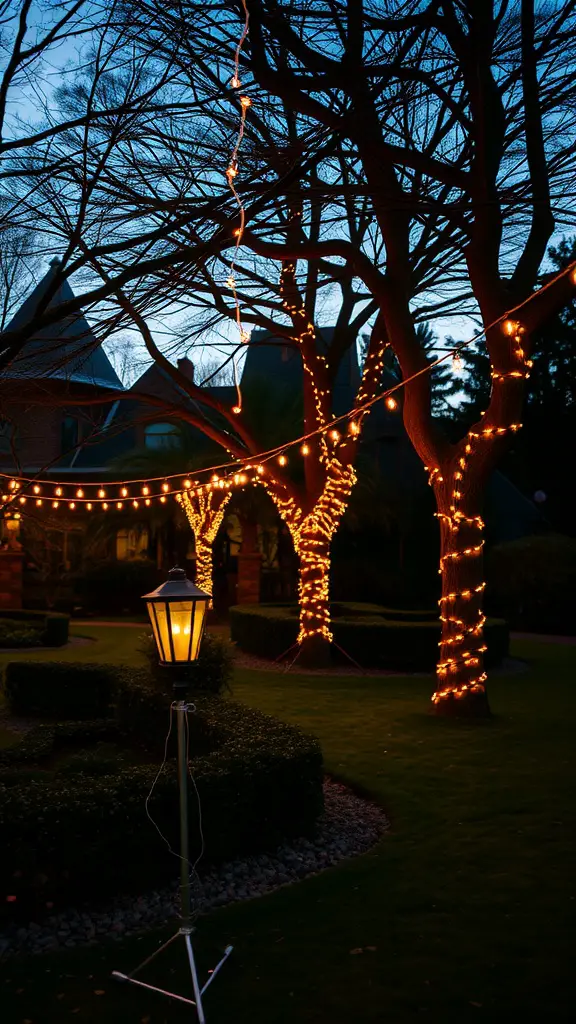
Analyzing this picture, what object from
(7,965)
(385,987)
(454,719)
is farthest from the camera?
(454,719)

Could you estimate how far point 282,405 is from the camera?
24.0 m

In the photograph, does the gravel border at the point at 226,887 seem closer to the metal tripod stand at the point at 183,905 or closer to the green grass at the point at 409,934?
the green grass at the point at 409,934

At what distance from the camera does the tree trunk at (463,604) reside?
9633 millimetres

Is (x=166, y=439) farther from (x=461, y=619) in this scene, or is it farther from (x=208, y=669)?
(x=208, y=669)

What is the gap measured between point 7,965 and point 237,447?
444 inches

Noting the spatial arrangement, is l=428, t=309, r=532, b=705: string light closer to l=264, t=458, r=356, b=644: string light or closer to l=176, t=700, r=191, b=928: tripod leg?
l=264, t=458, r=356, b=644: string light

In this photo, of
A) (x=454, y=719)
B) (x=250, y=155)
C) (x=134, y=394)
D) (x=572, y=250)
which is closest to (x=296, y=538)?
(x=134, y=394)

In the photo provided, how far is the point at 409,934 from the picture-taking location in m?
4.29

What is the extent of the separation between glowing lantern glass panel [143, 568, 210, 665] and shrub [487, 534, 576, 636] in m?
18.5

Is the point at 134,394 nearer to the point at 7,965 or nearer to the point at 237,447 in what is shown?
the point at 237,447

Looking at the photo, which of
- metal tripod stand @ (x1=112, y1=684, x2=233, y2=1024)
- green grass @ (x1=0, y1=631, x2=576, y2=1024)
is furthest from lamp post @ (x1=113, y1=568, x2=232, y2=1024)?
green grass @ (x1=0, y1=631, x2=576, y2=1024)

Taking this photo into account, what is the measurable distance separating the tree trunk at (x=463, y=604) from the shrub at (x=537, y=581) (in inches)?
484

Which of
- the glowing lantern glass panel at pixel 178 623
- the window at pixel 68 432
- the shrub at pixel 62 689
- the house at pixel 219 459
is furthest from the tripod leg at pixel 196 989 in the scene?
the window at pixel 68 432

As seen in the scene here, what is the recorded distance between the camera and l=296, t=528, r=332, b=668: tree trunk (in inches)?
571
